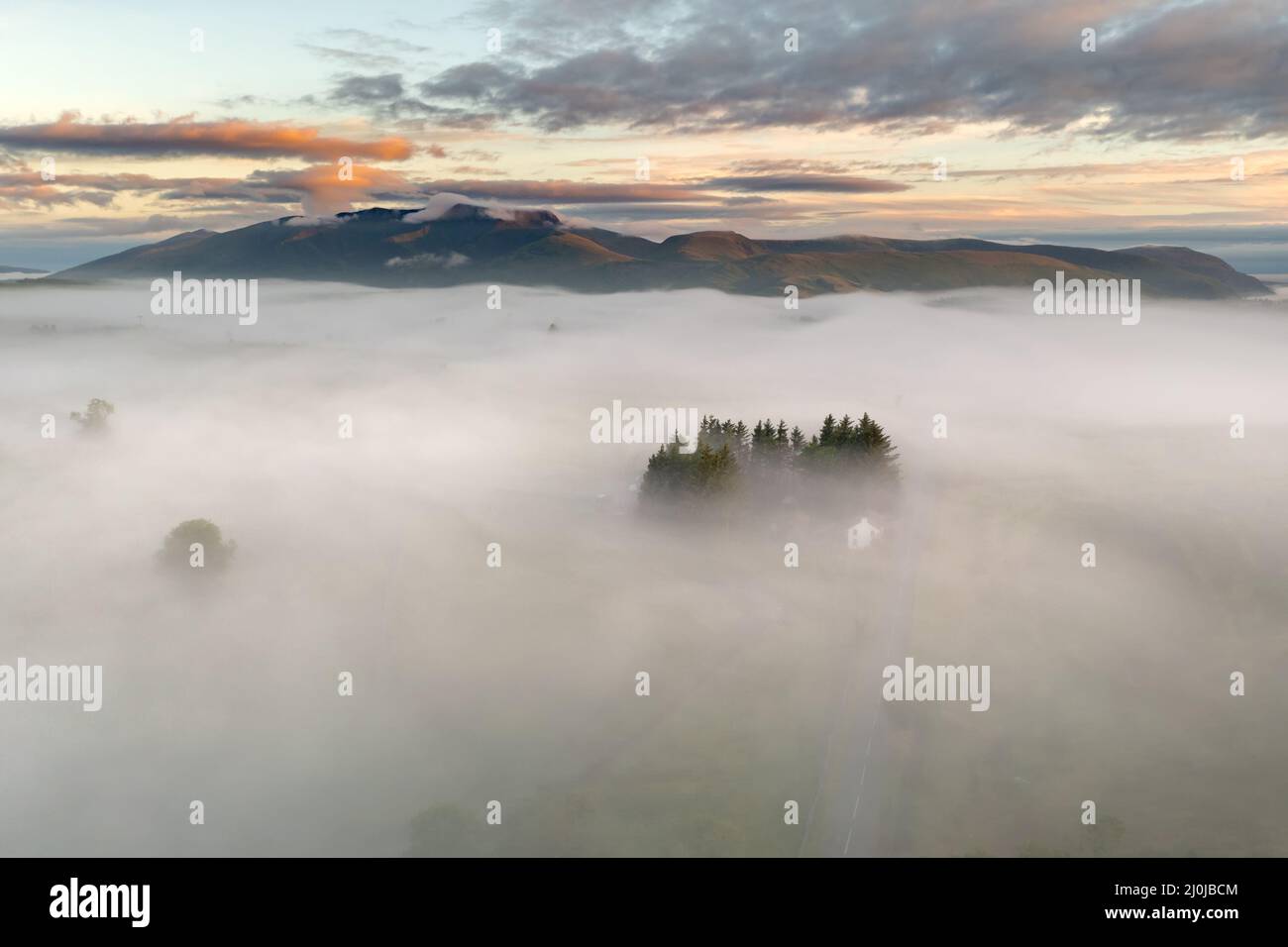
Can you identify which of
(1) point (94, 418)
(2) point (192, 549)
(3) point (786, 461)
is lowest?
(2) point (192, 549)

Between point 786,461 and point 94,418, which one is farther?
point 94,418

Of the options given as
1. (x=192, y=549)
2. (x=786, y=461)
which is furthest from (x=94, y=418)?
(x=786, y=461)

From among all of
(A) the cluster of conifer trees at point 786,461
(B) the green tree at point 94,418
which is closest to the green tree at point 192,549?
(A) the cluster of conifer trees at point 786,461

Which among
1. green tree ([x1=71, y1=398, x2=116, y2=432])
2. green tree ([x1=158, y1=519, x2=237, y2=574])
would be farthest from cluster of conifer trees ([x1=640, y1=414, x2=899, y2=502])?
green tree ([x1=71, y1=398, x2=116, y2=432])

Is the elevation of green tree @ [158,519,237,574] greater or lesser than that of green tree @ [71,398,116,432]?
lesser

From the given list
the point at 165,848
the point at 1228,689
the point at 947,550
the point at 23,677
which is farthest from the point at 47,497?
the point at 1228,689

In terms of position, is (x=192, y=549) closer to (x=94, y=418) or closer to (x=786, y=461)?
(x=94, y=418)

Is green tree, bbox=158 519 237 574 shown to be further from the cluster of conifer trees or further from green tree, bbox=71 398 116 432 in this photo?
green tree, bbox=71 398 116 432

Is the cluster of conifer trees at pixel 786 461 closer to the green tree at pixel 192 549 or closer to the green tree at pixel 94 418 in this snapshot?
the green tree at pixel 192 549

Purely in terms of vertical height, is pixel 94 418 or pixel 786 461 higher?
pixel 94 418

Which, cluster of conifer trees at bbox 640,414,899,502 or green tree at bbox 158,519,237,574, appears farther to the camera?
cluster of conifer trees at bbox 640,414,899,502

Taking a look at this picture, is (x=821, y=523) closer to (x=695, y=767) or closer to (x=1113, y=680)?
(x=1113, y=680)
